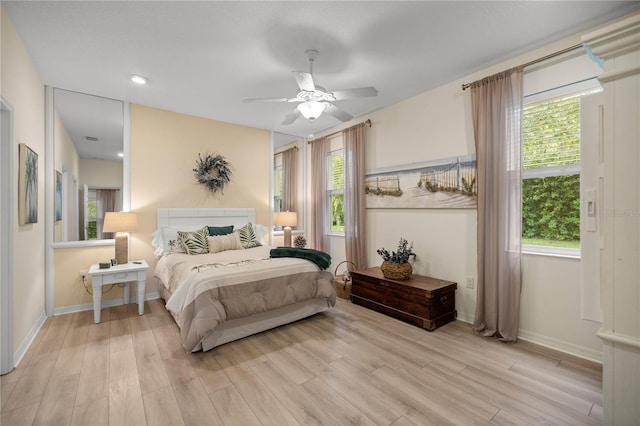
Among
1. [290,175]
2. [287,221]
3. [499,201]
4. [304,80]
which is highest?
[304,80]

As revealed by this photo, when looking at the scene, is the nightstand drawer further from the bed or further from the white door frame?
the white door frame

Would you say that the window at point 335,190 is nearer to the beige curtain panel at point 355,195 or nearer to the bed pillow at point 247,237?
the beige curtain panel at point 355,195

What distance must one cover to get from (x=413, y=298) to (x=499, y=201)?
1.28 m

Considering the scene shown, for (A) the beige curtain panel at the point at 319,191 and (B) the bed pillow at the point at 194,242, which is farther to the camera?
(A) the beige curtain panel at the point at 319,191

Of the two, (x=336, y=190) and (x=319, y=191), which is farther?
(x=319, y=191)

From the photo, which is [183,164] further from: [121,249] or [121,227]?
[121,249]

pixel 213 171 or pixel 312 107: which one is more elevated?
pixel 312 107

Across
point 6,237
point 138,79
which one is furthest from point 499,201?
point 6,237

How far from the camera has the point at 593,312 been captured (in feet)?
4.58

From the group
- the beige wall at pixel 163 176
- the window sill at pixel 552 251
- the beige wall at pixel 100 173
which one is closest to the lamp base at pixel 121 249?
the beige wall at pixel 163 176

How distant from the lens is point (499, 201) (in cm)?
281

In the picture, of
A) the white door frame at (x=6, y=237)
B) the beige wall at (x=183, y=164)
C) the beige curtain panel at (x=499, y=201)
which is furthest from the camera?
the beige wall at (x=183, y=164)

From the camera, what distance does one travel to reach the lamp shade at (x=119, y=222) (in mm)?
3518

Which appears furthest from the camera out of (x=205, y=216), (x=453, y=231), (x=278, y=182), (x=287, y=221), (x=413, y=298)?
(x=278, y=182)
